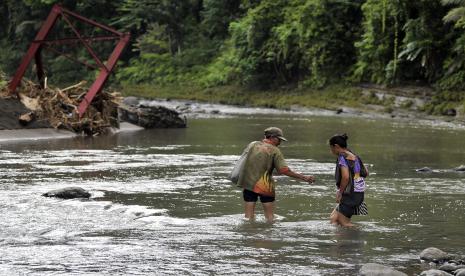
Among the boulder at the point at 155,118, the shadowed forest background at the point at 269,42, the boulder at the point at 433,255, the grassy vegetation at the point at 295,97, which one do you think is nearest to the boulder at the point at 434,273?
the boulder at the point at 433,255

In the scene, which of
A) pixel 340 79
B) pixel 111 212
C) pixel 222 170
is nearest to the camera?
pixel 111 212

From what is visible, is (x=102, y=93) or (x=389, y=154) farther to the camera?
(x=102, y=93)

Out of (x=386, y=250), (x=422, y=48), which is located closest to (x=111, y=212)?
(x=386, y=250)

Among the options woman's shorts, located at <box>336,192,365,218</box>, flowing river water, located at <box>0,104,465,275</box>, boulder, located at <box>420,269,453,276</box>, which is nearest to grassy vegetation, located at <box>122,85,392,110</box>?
flowing river water, located at <box>0,104,465,275</box>

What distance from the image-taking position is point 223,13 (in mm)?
64125

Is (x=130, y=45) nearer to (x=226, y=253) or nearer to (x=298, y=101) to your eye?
(x=298, y=101)

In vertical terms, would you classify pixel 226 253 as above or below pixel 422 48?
below

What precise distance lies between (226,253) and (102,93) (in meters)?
21.9

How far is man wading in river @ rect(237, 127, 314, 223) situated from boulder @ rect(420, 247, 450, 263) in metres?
2.68

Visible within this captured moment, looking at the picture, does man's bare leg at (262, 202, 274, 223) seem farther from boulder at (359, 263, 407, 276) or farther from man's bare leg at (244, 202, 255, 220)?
boulder at (359, 263, 407, 276)

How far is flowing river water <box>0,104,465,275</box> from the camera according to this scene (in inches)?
384

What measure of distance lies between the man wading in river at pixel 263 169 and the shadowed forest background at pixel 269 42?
23984 mm

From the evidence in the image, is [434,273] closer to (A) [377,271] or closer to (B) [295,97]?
(A) [377,271]

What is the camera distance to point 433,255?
9.77 meters
